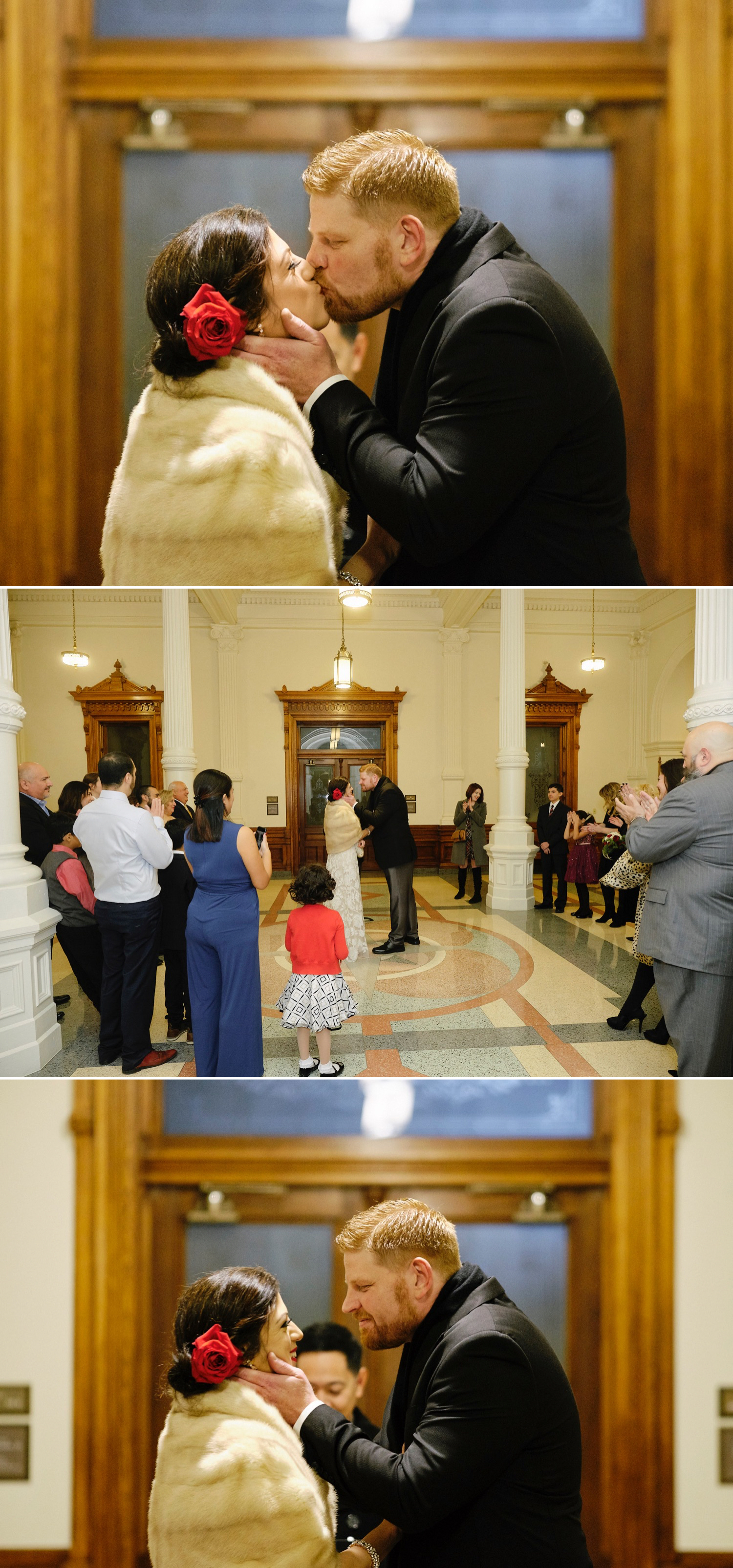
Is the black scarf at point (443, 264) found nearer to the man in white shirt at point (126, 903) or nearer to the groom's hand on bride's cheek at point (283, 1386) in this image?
the man in white shirt at point (126, 903)

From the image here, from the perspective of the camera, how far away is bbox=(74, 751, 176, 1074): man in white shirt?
1.36m

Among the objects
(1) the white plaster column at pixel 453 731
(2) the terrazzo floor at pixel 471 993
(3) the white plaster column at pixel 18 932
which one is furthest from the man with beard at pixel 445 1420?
(1) the white plaster column at pixel 453 731

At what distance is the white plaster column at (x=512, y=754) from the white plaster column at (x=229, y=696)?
19.5 inches

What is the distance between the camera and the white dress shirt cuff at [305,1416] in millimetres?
1511

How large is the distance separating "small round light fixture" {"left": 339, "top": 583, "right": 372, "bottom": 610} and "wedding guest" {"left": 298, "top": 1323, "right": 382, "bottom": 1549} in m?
1.56

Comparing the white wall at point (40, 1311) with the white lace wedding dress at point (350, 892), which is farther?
the white wall at point (40, 1311)

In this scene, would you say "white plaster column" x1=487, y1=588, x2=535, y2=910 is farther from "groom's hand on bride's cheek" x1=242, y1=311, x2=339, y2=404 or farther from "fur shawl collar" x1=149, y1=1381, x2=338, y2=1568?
"fur shawl collar" x1=149, y1=1381, x2=338, y2=1568

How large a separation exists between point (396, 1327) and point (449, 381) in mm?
1915

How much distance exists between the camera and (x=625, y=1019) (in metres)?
1.42

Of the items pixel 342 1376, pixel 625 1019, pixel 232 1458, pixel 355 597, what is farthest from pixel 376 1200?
pixel 355 597

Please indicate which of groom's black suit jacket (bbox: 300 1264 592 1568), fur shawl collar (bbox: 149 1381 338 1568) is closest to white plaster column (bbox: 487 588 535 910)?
groom's black suit jacket (bbox: 300 1264 592 1568)

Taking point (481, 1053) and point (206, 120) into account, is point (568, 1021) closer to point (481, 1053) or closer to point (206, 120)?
point (481, 1053)

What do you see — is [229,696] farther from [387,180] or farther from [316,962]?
[387,180]

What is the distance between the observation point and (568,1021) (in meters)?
1.40
